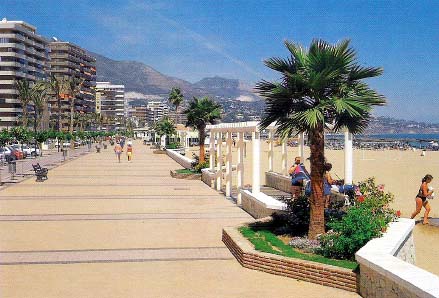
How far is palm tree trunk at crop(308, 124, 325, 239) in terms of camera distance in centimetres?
979

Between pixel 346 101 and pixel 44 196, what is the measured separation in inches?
499

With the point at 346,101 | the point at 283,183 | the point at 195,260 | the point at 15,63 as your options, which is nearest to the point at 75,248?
the point at 195,260

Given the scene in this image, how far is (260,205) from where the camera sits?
44.0 ft

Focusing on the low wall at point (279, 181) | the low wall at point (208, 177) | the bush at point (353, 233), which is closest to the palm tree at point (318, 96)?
the bush at point (353, 233)

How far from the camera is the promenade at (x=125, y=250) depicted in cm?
796

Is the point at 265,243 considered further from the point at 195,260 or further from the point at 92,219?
the point at 92,219

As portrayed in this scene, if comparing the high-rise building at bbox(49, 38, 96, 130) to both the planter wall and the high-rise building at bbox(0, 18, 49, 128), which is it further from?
the planter wall

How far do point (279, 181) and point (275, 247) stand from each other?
1121 centimetres

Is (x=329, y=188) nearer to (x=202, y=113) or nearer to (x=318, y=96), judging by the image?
(x=318, y=96)

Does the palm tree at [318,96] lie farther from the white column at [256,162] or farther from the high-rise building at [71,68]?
the high-rise building at [71,68]

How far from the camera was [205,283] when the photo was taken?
27.1ft

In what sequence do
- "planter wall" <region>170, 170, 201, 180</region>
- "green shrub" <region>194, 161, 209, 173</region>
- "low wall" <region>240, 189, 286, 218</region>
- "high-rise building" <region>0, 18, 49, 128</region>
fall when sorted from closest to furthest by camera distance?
"low wall" <region>240, 189, 286, 218</region> → "planter wall" <region>170, 170, 201, 180</region> → "green shrub" <region>194, 161, 209, 173</region> → "high-rise building" <region>0, 18, 49, 128</region>

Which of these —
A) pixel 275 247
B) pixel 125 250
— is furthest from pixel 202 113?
pixel 275 247

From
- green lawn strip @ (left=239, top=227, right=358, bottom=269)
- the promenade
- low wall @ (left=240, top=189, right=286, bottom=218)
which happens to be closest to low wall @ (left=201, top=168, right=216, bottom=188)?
the promenade
